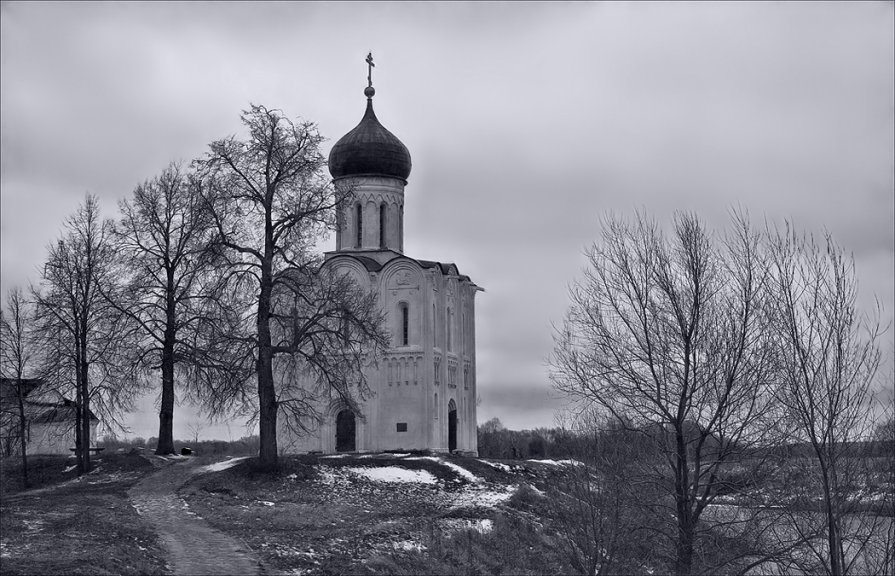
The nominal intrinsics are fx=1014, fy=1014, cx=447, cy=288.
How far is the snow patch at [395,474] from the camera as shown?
96.8 feet

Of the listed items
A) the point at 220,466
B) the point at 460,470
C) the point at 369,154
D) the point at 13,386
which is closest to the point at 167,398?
the point at 220,466

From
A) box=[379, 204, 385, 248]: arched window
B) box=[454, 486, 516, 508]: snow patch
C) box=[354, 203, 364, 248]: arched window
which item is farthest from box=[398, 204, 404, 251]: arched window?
box=[454, 486, 516, 508]: snow patch

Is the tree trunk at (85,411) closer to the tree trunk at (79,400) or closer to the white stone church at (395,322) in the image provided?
the tree trunk at (79,400)

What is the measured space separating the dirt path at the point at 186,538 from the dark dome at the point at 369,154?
54.5 feet

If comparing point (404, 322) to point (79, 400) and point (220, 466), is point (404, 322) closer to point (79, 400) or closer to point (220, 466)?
point (220, 466)

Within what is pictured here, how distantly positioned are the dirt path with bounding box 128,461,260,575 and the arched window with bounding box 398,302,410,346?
486 inches

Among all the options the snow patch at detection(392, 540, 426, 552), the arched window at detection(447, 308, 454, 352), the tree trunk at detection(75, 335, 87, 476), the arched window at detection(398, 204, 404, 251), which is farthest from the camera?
the arched window at detection(398, 204, 404, 251)

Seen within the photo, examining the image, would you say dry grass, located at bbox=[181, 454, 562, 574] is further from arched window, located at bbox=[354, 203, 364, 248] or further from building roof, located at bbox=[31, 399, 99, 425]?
arched window, located at bbox=[354, 203, 364, 248]

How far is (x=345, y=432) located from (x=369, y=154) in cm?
1090

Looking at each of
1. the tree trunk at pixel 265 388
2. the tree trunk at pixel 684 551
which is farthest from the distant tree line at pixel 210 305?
the tree trunk at pixel 684 551

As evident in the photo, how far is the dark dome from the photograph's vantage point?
4006 cm

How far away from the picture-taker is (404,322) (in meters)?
38.2

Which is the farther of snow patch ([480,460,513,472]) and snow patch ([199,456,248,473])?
snow patch ([480,460,513,472])

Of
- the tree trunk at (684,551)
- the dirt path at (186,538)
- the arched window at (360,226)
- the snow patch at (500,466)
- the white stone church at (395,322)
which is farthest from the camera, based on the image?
the arched window at (360,226)
